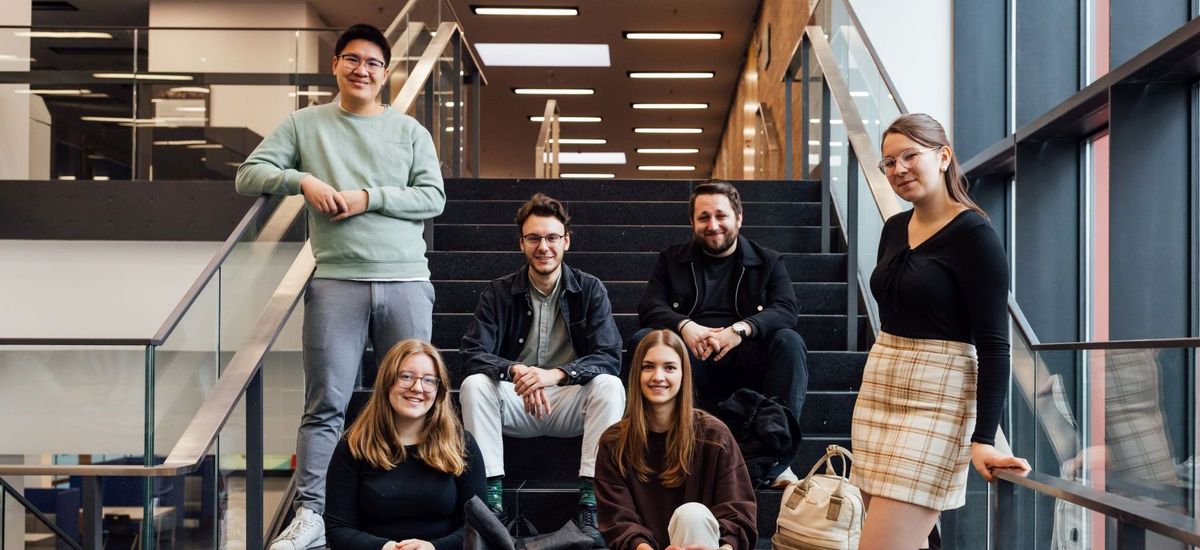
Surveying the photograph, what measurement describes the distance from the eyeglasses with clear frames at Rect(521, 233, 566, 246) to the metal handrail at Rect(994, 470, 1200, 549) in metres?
1.73

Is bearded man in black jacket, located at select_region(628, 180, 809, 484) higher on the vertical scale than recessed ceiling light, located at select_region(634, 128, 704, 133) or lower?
Result: lower

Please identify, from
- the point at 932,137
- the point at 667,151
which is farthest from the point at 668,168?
the point at 932,137

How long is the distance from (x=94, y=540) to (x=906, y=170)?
2.19 m

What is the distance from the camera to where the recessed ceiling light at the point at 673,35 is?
14672 mm

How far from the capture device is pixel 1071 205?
5.70m

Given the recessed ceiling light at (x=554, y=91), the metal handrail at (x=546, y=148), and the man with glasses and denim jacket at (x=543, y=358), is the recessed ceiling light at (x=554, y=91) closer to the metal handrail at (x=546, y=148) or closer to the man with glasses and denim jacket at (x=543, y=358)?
the metal handrail at (x=546, y=148)

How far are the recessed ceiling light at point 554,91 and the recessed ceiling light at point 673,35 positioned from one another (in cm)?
325

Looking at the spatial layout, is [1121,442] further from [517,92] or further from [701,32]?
[517,92]

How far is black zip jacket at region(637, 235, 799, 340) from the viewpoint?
398 cm

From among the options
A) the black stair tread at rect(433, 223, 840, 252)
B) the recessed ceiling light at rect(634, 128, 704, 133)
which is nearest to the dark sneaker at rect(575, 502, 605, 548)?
the black stair tread at rect(433, 223, 840, 252)

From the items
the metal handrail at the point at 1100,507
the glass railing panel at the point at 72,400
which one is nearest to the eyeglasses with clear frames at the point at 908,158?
the metal handrail at the point at 1100,507

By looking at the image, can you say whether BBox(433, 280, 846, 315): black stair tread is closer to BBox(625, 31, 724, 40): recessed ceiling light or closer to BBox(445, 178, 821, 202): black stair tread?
BBox(445, 178, 821, 202): black stair tread

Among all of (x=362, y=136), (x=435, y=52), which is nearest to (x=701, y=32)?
(x=435, y=52)

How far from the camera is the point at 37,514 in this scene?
3.74 metres
